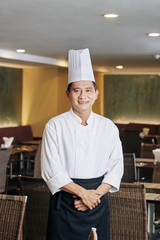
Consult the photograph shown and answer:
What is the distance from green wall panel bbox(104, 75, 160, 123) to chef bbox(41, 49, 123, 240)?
11.1 meters

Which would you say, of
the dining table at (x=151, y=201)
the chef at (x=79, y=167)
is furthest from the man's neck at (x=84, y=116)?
the dining table at (x=151, y=201)

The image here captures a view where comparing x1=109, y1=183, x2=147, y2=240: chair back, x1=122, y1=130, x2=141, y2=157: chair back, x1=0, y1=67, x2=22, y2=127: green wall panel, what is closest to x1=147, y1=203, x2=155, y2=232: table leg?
x1=109, y1=183, x2=147, y2=240: chair back

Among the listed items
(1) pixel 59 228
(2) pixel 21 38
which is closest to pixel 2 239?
(1) pixel 59 228

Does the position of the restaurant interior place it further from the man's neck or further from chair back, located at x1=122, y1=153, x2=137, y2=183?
the man's neck

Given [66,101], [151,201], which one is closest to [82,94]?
[151,201]

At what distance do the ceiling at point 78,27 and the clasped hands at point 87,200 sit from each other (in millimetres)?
2371

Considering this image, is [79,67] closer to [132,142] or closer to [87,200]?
[87,200]

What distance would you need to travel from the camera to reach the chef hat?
225cm

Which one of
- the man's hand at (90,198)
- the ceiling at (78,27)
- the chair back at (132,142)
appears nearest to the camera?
the man's hand at (90,198)

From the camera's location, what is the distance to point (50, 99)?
11.3 metres

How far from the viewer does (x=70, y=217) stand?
216cm

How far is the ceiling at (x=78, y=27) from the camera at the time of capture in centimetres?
427

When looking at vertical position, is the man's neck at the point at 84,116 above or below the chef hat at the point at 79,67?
below

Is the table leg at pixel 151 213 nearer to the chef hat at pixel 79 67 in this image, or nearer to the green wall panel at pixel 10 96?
the chef hat at pixel 79 67
